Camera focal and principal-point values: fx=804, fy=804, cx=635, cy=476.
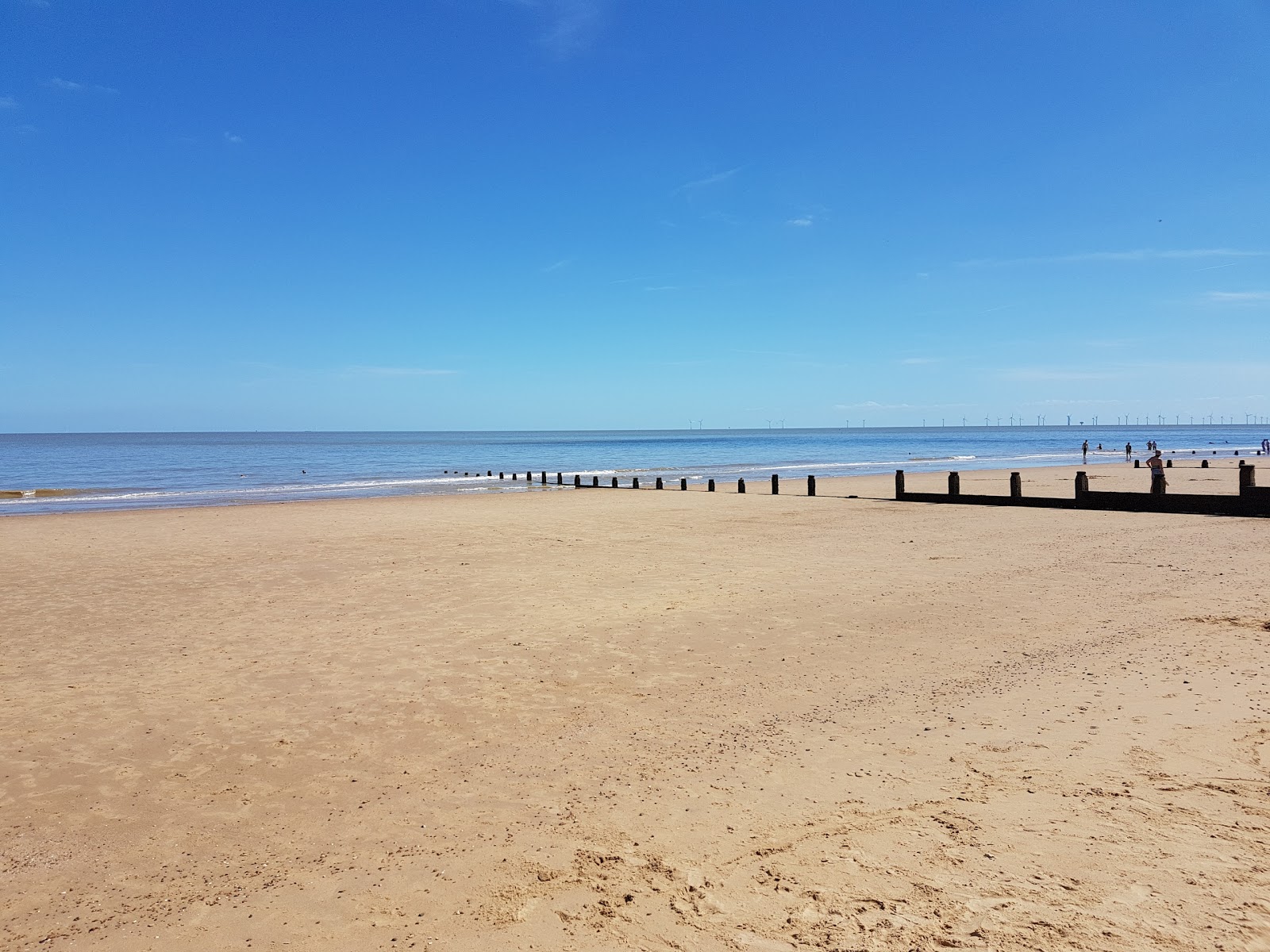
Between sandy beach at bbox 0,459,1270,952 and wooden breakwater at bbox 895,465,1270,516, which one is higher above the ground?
wooden breakwater at bbox 895,465,1270,516

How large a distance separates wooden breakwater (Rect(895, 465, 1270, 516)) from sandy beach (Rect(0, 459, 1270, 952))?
6.81 meters

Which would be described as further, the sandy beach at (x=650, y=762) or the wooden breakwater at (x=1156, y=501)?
the wooden breakwater at (x=1156, y=501)

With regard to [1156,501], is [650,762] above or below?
below

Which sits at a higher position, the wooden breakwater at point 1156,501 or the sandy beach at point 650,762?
the wooden breakwater at point 1156,501

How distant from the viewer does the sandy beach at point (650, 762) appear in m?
3.79

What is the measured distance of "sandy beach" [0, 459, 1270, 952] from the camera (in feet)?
12.5

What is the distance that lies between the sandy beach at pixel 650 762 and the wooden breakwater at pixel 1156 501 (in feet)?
22.3

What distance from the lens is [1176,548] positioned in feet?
44.8

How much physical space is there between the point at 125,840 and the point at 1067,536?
15784mm

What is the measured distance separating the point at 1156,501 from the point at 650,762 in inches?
719

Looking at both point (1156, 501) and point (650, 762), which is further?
point (1156, 501)

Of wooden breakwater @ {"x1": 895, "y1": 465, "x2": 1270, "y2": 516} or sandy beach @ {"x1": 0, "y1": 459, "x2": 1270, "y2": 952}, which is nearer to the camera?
sandy beach @ {"x1": 0, "y1": 459, "x2": 1270, "y2": 952}

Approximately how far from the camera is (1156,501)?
1905 cm

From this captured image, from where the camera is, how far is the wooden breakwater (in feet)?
57.7
